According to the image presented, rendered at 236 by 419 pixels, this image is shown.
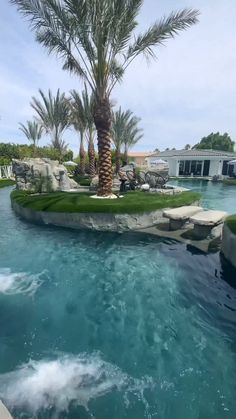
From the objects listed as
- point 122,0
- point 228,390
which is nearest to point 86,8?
point 122,0

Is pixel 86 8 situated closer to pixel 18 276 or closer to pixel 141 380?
pixel 18 276

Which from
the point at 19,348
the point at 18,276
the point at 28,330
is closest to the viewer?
the point at 19,348

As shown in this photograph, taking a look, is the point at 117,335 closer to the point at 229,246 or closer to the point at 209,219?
the point at 229,246

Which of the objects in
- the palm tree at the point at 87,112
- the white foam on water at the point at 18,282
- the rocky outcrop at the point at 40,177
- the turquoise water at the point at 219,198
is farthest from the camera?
the palm tree at the point at 87,112

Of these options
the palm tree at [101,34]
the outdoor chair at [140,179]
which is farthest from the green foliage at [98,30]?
the outdoor chair at [140,179]

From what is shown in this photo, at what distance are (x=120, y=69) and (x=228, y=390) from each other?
49.4ft

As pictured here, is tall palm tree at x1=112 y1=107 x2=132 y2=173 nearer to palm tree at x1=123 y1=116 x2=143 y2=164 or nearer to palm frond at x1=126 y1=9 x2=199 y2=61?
palm tree at x1=123 y1=116 x2=143 y2=164

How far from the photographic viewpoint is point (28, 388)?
385cm

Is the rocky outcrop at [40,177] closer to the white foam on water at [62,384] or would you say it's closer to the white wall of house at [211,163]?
the white foam on water at [62,384]

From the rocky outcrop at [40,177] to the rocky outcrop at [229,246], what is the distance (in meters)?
14.6

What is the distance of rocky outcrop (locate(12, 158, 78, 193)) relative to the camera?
20000 millimetres

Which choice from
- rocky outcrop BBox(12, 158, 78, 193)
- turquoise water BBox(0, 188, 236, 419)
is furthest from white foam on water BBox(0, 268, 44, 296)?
rocky outcrop BBox(12, 158, 78, 193)

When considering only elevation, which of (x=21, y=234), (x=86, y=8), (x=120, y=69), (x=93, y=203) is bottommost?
(x=21, y=234)

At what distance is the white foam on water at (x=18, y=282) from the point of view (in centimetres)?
667
